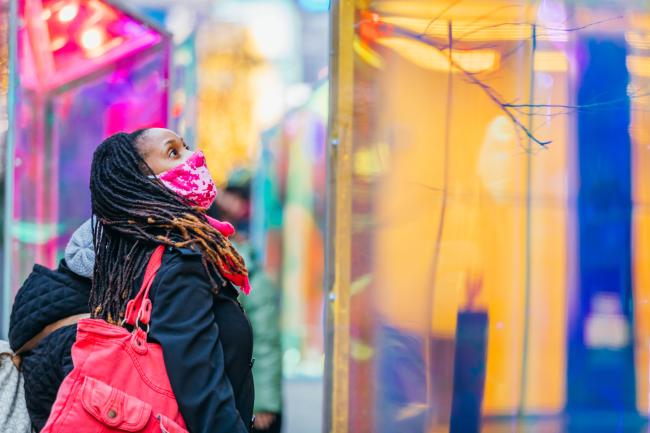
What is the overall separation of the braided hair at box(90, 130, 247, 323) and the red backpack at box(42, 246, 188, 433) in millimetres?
113

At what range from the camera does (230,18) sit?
341 inches

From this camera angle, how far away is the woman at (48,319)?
2180mm

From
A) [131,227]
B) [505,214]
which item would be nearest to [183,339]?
[131,227]

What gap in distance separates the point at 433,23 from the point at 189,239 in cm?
101

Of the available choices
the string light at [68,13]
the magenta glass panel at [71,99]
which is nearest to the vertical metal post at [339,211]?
the magenta glass panel at [71,99]

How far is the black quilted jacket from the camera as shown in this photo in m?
2.17

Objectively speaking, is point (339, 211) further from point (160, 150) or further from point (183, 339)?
point (183, 339)

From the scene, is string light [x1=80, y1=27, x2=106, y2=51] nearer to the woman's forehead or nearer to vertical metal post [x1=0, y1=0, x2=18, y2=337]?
vertical metal post [x1=0, y1=0, x2=18, y2=337]

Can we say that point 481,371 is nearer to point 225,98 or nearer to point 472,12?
point 472,12

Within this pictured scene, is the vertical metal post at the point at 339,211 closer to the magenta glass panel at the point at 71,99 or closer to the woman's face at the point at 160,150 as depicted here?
the woman's face at the point at 160,150

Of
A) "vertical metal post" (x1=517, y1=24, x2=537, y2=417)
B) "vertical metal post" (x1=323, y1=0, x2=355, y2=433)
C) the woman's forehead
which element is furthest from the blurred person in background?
the woman's forehead

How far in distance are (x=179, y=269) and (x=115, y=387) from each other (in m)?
0.27

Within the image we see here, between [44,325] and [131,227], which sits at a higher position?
[131,227]

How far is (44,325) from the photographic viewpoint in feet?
7.45
